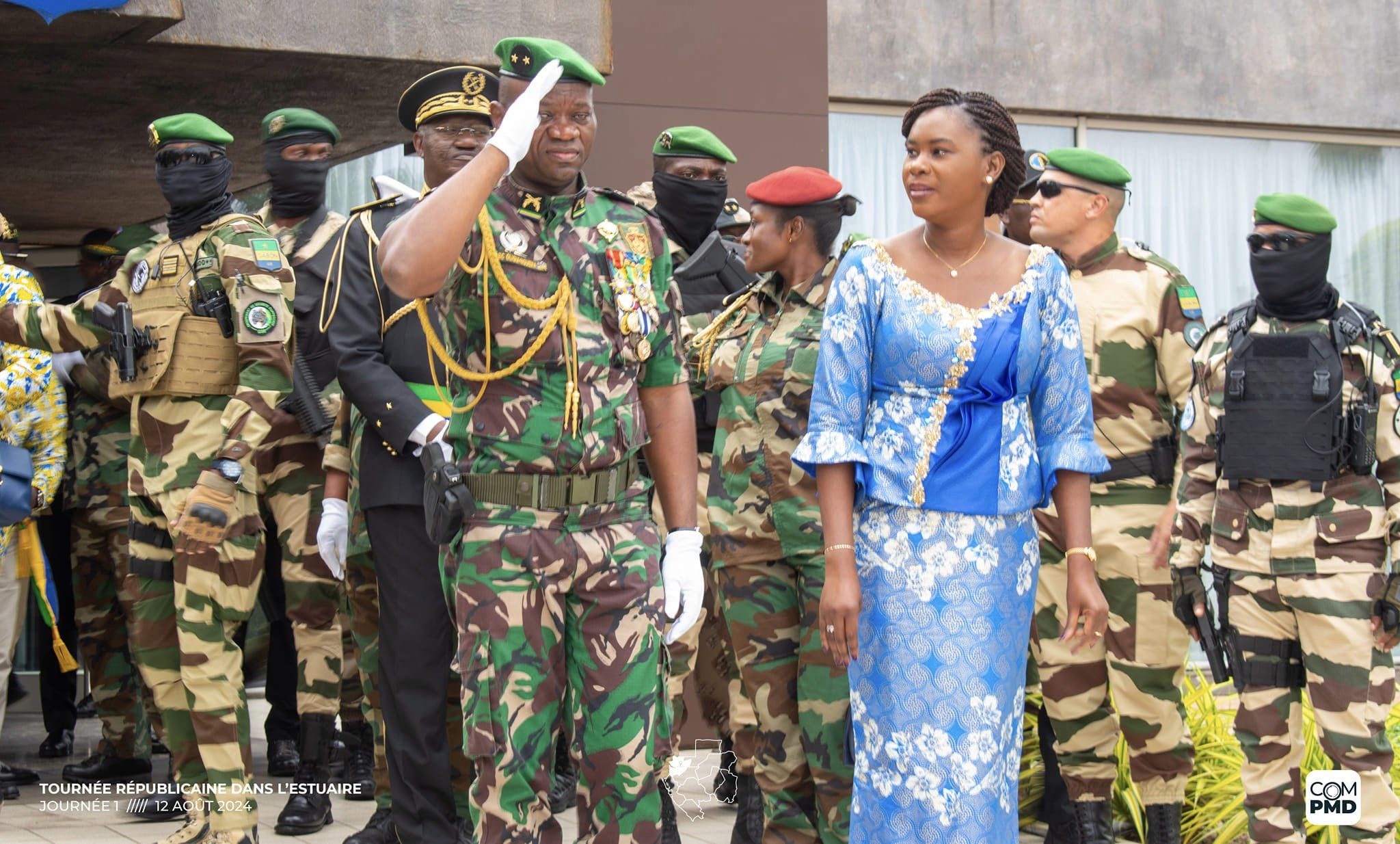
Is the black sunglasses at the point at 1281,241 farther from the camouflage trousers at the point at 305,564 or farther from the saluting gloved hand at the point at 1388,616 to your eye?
the camouflage trousers at the point at 305,564

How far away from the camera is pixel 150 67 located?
24.2ft

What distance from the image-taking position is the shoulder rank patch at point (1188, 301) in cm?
589

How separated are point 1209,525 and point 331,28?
14.2ft

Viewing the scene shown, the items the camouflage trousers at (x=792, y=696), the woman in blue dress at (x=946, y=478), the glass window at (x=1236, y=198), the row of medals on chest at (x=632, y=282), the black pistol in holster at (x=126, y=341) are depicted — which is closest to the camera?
the woman in blue dress at (x=946, y=478)

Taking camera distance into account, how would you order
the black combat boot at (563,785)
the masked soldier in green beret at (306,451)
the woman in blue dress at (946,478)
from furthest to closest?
1. the black combat boot at (563,785)
2. the masked soldier in green beret at (306,451)
3. the woman in blue dress at (946,478)

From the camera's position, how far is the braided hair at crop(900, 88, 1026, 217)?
409cm

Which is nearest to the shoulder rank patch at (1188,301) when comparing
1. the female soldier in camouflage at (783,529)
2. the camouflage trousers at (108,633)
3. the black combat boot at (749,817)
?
the female soldier in camouflage at (783,529)

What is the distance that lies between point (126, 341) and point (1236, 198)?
7.84m

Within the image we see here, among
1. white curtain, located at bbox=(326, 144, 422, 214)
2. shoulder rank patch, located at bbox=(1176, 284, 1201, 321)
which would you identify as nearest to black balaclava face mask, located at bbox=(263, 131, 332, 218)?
white curtain, located at bbox=(326, 144, 422, 214)

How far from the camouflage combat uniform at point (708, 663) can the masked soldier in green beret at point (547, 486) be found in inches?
70.3

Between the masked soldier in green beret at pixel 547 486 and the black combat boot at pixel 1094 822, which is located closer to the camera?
the masked soldier in green beret at pixel 547 486

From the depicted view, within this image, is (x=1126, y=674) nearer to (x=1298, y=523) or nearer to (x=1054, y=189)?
(x=1298, y=523)

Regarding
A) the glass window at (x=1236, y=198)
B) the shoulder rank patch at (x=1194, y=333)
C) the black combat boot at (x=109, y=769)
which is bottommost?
the black combat boot at (x=109, y=769)

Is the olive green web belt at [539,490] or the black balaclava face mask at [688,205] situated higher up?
the black balaclava face mask at [688,205]
